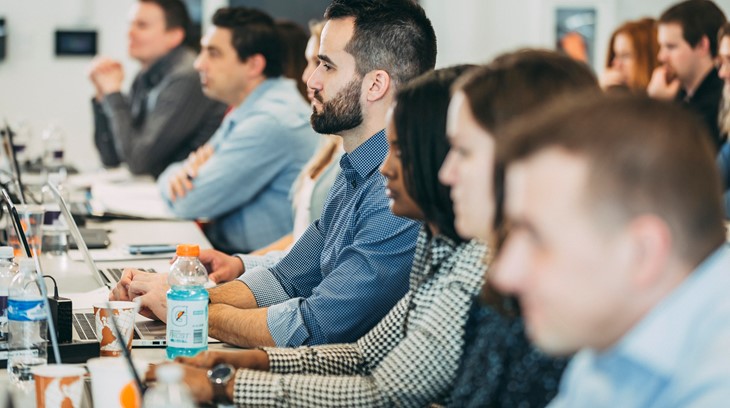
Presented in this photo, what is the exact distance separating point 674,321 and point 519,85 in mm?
561

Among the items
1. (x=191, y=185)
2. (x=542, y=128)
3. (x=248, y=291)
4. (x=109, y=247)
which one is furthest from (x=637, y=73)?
(x=542, y=128)

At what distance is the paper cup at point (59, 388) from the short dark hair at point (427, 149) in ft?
1.98

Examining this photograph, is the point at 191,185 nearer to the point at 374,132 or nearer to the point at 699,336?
the point at 374,132

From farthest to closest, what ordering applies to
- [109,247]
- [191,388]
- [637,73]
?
[637,73] < [109,247] < [191,388]

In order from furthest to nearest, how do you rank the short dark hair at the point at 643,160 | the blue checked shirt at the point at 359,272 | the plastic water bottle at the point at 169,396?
the blue checked shirt at the point at 359,272 → the plastic water bottle at the point at 169,396 → the short dark hair at the point at 643,160

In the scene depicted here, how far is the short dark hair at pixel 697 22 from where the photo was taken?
4688mm

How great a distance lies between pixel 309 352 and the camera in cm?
186

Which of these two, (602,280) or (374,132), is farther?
(374,132)

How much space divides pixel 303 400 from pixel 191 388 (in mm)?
180

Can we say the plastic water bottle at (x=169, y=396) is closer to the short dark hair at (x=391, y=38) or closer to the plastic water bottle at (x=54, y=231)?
the short dark hair at (x=391, y=38)

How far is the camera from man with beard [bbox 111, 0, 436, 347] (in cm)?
201

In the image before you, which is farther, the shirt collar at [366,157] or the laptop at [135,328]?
the shirt collar at [366,157]

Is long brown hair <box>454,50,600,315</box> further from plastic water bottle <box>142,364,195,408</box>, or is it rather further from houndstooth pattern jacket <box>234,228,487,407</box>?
plastic water bottle <box>142,364,195,408</box>

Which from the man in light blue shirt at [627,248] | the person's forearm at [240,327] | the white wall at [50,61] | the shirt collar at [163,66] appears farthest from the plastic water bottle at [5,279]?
the white wall at [50,61]
